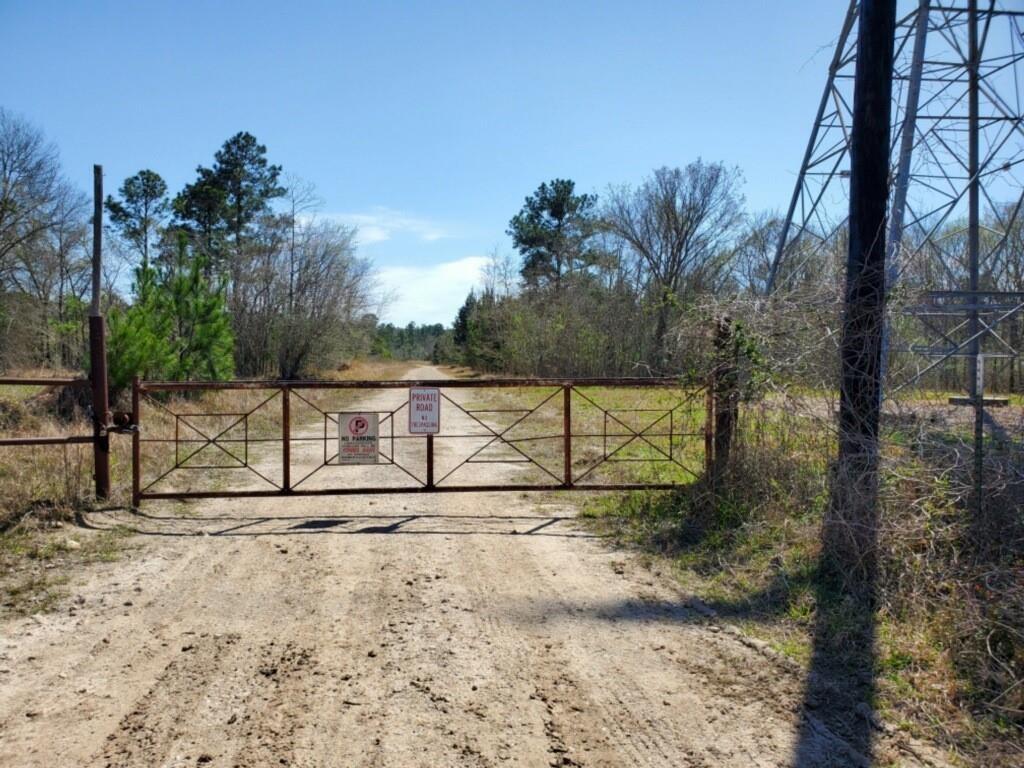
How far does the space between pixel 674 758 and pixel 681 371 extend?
6.13m

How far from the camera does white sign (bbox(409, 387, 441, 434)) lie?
9328 mm

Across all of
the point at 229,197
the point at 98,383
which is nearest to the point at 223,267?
the point at 229,197

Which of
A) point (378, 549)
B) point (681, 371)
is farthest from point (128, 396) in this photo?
point (681, 371)

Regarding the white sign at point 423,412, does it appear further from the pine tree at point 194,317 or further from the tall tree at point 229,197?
the tall tree at point 229,197

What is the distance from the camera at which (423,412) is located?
9352 millimetres

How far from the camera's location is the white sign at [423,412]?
9.33 metres

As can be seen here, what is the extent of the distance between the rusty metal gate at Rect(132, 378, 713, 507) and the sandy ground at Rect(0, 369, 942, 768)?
2016mm

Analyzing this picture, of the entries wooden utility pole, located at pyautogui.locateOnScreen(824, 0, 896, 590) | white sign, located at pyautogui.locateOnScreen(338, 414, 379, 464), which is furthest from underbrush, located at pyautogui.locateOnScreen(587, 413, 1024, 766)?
white sign, located at pyautogui.locateOnScreen(338, 414, 379, 464)

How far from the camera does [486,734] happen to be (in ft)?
12.5

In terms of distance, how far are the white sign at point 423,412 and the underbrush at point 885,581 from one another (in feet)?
8.34

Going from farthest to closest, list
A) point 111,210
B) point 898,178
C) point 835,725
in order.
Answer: point 111,210
point 898,178
point 835,725

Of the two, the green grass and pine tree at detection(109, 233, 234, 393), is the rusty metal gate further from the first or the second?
the green grass

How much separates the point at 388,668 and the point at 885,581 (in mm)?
3798

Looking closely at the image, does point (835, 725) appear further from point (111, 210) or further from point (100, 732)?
point (111, 210)
